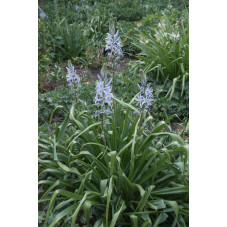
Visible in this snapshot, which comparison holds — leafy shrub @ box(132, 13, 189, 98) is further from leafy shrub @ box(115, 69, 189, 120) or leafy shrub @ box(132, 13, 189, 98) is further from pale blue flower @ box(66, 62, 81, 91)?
pale blue flower @ box(66, 62, 81, 91)

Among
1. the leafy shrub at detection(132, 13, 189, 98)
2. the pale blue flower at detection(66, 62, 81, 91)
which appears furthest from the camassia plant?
the leafy shrub at detection(132, 13, 189, 98)

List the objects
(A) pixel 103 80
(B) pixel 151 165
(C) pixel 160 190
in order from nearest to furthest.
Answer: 1. (A) pixel 103 80
2. (C) pixel 160 190
3. (B) pixel 151 165

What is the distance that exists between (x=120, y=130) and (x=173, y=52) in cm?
191

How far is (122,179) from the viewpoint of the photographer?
1854 mm

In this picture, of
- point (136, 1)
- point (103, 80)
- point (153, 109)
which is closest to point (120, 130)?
point (103, 80)

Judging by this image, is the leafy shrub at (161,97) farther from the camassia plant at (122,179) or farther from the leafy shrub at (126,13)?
the leafy shrub at (126,13)

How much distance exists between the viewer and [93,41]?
5121mm

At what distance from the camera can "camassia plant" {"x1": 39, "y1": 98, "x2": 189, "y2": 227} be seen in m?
1.80

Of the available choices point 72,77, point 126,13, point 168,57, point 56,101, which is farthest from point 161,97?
point 126,13

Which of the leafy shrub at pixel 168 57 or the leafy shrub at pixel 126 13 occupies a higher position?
the leafy shrub at pixel 126 13

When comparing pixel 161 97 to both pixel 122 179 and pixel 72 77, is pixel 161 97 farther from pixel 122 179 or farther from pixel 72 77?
pixel 122 179

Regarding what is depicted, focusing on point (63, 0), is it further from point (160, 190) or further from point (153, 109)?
point (160, 190)

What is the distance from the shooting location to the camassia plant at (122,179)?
1.80 metres

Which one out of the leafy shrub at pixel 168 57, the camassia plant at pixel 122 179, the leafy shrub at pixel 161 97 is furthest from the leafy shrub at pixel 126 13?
the camassia plant at pixel 122 179
